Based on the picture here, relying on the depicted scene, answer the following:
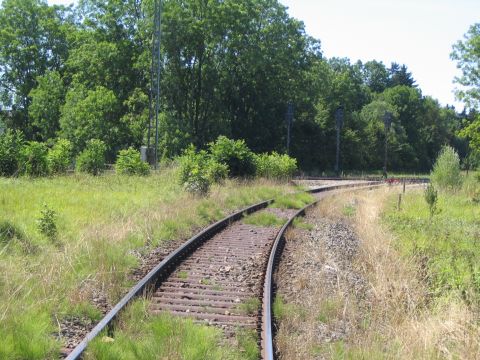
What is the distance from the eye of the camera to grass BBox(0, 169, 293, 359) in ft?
19.4

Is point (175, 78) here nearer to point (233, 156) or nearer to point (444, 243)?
point (233, 156)

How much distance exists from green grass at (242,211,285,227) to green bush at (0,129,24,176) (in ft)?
39.5

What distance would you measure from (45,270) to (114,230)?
11.2ft

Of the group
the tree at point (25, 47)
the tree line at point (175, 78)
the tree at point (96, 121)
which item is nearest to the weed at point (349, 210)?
the tree line at point (175, 78)

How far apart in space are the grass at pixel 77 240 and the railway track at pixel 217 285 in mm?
481

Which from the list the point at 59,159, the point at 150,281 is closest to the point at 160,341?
the point at 150,281

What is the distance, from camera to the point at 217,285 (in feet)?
25.9

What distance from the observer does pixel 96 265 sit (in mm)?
7945

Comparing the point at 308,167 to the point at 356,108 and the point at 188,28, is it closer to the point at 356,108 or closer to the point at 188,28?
the point at 188,28

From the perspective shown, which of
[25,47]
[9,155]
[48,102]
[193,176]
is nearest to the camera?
[193,176]

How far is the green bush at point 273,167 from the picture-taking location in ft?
92.5

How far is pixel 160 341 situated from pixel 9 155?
63.5 ft

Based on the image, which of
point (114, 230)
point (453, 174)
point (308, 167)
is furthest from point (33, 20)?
point (114, 230)

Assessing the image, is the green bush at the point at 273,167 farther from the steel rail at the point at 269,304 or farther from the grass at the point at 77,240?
the steel rail at the point at 269,304
